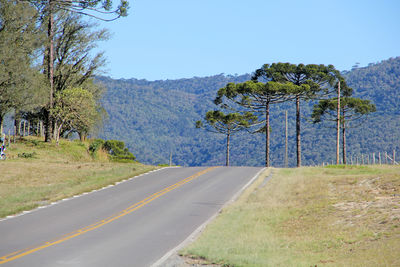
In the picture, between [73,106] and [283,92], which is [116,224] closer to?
[73,106]

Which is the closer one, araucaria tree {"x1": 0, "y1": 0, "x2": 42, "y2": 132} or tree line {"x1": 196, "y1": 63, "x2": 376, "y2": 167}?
araucaria tree {"x1": 0, "y1": 0, "x2": 42, "y2": 132}

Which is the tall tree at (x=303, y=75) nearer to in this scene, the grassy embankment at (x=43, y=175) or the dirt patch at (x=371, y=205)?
the grassy embankment at (x=43, y=175)

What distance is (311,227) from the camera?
17719 mm

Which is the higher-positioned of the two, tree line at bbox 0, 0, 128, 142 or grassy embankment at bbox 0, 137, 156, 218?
tree line at bbox 0, 0, 128, 142

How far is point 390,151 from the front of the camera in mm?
145750

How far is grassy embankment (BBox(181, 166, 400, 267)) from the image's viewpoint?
42.3 feet

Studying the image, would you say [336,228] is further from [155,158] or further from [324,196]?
[155,158]

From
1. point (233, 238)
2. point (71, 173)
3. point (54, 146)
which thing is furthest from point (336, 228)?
point (54, 146)

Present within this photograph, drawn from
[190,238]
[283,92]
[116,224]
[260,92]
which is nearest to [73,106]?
[260,92]

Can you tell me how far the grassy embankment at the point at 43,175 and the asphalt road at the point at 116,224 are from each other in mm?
1497

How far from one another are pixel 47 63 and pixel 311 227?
136 feet

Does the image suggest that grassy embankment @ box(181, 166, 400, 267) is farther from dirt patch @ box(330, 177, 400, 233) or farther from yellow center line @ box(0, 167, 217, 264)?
yellow center line @ box(0, 167, 217, 264)

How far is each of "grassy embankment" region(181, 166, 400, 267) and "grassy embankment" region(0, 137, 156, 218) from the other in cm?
873

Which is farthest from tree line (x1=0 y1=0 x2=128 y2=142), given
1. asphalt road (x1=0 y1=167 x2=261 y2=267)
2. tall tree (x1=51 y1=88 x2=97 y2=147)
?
asphalt road (x1=0 y1=167 x2=261 y2=267)
